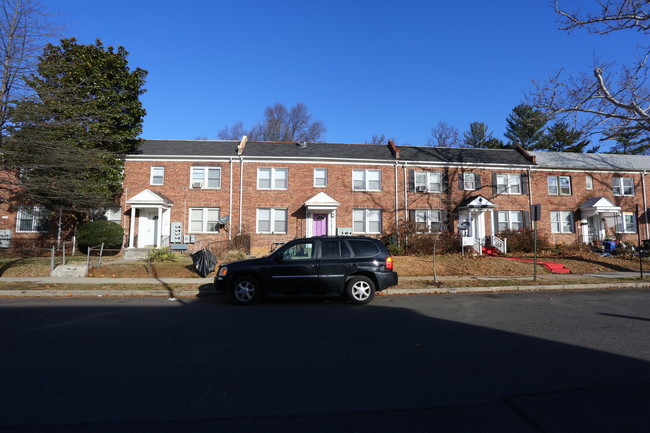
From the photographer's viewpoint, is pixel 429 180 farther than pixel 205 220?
Yes

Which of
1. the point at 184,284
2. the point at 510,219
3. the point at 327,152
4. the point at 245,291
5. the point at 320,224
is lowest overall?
the point at 184,284

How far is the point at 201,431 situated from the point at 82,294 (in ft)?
32.7

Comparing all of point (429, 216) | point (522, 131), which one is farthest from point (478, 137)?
point (429, 216)

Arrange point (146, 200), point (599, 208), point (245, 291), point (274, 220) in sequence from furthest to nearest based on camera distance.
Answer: point (599, 208) < point (274, 220) < point (146, 200) < point (245, 291)

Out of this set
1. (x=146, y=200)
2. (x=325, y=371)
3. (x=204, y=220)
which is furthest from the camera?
(x=204, y=220)

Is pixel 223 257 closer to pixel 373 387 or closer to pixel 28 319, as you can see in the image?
pixel 28 319

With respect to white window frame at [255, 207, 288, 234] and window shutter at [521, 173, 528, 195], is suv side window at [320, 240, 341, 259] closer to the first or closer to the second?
white window frame at [255, 207, 288, 234]

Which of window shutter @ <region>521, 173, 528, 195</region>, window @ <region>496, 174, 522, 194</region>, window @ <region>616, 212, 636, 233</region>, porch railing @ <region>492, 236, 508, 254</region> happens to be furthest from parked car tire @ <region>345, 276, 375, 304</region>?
window @ <region>616, 212, 636, 233</region>

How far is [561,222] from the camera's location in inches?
1005

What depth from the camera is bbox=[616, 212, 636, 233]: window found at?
25883 millimetres

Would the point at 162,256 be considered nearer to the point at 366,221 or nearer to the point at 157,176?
the point at 157,176

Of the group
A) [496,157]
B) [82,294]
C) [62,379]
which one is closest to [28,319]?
[82,294]

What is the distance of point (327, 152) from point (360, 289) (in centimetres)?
1658

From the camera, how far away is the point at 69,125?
13008mm
